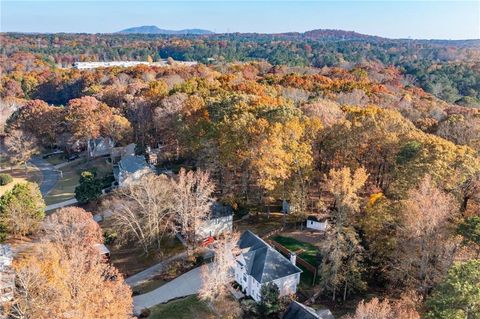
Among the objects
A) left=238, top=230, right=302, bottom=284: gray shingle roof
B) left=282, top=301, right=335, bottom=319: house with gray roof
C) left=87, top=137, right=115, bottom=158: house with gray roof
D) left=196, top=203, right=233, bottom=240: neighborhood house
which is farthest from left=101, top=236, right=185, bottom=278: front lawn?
left=87, top=137, right=115, bottom=158: house with gray roof

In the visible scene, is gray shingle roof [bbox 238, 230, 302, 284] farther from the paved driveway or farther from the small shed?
the small shed

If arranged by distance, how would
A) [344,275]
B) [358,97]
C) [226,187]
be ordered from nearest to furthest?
1. [344,275]
2. [226,187]
3. [358,97]

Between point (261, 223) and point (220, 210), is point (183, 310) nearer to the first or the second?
point (220, 210)

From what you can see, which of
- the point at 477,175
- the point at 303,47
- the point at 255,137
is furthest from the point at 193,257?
the point at 303,47

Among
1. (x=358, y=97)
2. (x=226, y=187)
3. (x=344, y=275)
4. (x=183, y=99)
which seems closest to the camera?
(x=344, y=275)

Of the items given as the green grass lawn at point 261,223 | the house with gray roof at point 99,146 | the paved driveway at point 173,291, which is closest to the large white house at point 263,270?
the paved driveway at point 173,291

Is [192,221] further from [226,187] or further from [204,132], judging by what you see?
[204,132]
